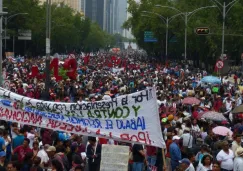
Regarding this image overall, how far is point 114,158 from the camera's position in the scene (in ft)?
36.4

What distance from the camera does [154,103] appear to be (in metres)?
10.7

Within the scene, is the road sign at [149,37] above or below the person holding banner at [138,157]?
above

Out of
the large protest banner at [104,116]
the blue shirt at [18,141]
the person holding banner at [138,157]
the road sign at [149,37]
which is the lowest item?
the person holding banner at [138,157]

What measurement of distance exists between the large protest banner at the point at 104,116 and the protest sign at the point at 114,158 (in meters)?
0.19

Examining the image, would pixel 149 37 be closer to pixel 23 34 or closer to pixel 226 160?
pixel 23 34

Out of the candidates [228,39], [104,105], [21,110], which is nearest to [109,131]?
[104,105]

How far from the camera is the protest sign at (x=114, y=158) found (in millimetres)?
10984

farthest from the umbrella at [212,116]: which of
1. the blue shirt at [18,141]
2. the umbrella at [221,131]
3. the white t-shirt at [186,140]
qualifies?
the blue shirt at [18,141]

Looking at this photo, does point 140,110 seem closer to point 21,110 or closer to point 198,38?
point 21,110

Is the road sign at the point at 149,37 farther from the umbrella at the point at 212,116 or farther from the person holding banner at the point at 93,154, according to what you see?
the person holding banner at the point at 93,154

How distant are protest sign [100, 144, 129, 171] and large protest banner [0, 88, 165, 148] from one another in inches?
7.3

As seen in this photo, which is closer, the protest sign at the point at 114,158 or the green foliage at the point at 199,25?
the protest sign at the point at 114,158

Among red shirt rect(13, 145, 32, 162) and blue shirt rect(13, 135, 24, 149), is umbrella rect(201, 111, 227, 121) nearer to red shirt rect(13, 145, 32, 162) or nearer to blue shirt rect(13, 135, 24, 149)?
blue shirt rect(13, 135, 24, 149)

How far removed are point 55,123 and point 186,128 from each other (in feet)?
12.6
